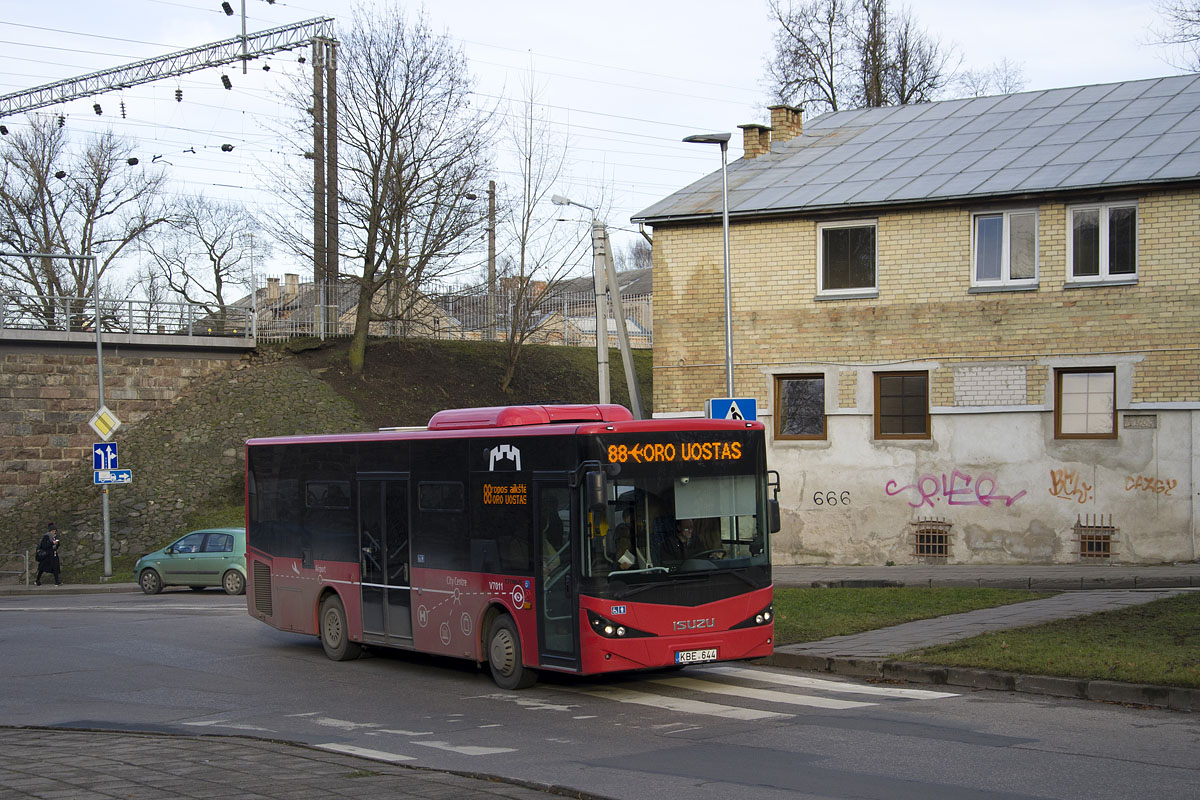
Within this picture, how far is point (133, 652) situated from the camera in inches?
639

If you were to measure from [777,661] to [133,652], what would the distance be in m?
8.69

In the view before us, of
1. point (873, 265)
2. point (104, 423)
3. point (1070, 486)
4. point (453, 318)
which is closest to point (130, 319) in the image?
point (104, 423)

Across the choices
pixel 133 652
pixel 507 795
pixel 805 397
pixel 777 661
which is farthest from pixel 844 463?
pixel 507 795

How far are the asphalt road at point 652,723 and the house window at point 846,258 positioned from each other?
12437 mm

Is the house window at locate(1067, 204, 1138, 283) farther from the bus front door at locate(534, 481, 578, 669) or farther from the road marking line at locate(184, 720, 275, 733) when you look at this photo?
the road marking line at locate(184, 720, 275, 733)

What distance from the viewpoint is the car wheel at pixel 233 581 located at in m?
27.2

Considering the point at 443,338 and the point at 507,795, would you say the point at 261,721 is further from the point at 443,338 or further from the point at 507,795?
the point at 443,338

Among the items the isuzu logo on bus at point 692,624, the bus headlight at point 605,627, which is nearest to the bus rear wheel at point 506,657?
the bus headlight at point 605,627

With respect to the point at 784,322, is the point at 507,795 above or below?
below

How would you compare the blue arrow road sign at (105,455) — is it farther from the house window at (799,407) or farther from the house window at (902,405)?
the house window at (902,405)

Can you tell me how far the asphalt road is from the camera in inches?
309

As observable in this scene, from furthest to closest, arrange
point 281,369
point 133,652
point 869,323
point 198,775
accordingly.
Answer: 1. point 281,369
2. point 869,323
3. point 133,652
4. point 198,775

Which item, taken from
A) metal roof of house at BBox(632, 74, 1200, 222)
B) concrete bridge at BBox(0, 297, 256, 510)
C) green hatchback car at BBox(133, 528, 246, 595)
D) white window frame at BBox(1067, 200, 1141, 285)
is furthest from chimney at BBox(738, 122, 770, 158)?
concrete bridge at BBox(0, 297, 256, 510)

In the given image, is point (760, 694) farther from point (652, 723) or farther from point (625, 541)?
point (625, 541)
